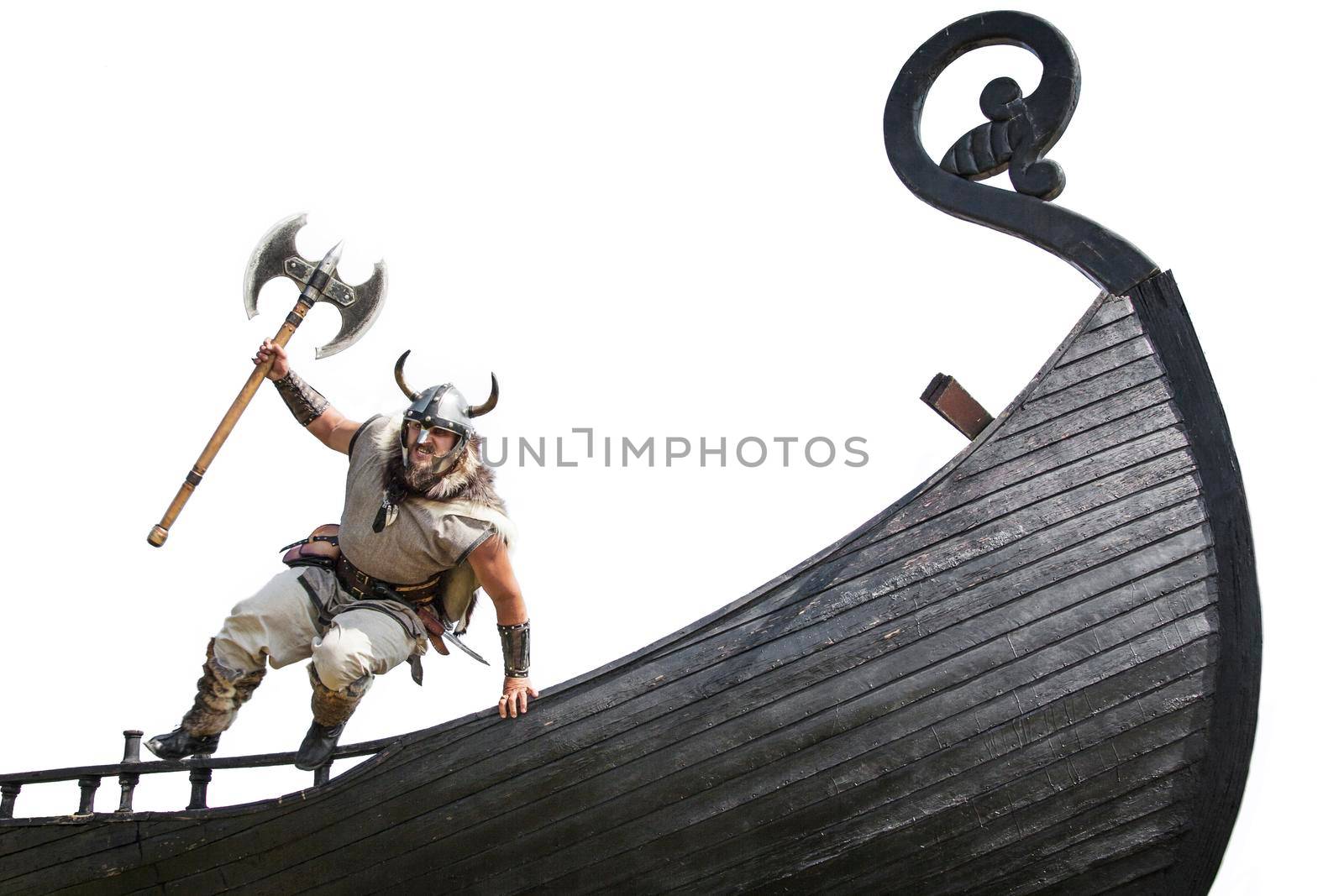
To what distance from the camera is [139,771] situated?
2826 mm

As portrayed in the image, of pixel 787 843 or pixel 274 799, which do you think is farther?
pixel 274 799

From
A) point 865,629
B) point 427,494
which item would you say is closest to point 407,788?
point 427,494

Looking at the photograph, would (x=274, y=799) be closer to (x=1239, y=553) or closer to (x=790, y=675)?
(x=790, y=675)

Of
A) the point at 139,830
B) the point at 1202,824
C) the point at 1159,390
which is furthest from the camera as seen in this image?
the point at 139,830

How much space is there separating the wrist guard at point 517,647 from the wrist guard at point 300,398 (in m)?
0.81

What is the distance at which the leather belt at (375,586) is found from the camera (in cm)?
294

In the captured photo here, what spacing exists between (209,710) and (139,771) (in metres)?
0.22

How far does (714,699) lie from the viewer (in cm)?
250

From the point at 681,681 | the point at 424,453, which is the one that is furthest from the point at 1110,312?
the point at 424,453

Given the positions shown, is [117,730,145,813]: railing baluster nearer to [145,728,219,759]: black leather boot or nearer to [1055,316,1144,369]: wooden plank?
[145,728,219,759]: black leather boot

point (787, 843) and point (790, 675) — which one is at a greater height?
point (790, 675)

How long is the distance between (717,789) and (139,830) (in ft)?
4.60

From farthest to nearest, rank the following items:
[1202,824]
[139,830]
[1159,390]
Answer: [139,830], [1159,390], [1202,824]

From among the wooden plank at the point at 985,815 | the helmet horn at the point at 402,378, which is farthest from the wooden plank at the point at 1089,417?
the helmet horn at the point at 402,378
